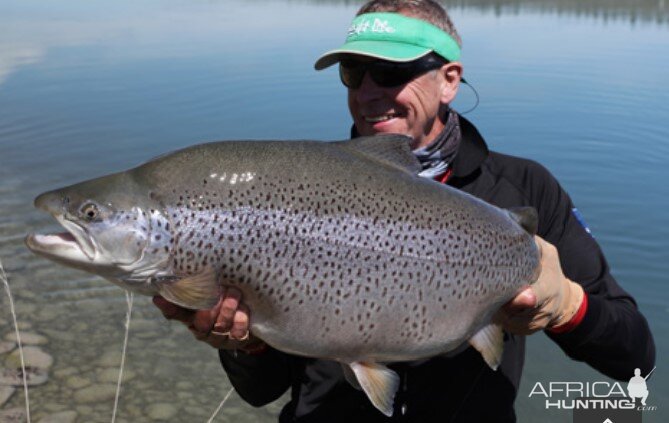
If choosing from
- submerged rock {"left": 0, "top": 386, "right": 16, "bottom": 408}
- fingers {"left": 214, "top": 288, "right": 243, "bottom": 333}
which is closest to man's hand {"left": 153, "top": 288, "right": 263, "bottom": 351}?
fingers {"left": 214, "top": 288, "right": 243, "bottom": 333}

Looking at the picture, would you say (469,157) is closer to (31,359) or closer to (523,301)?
(523,301)

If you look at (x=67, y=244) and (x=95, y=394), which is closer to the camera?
(x=67, y=244)

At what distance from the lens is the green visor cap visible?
10.2ft

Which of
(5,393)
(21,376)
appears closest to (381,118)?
(5,393)

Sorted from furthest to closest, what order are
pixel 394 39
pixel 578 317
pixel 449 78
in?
pixel 449 78, pixel 394 39, pixel 578 317

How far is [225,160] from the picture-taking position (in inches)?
96.4

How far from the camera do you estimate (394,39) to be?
3.13 metres

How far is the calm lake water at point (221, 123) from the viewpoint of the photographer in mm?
6211

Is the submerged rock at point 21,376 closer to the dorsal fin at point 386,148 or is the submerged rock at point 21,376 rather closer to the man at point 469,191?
the man at point 469,191

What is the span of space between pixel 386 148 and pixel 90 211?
1013mm

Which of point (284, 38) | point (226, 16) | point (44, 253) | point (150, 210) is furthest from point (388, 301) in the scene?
point (226, 16)

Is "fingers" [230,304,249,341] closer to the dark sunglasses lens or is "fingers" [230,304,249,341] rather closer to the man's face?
the man's face

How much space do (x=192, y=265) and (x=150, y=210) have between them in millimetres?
223

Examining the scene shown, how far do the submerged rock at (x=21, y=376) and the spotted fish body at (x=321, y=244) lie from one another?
12.9 ft
